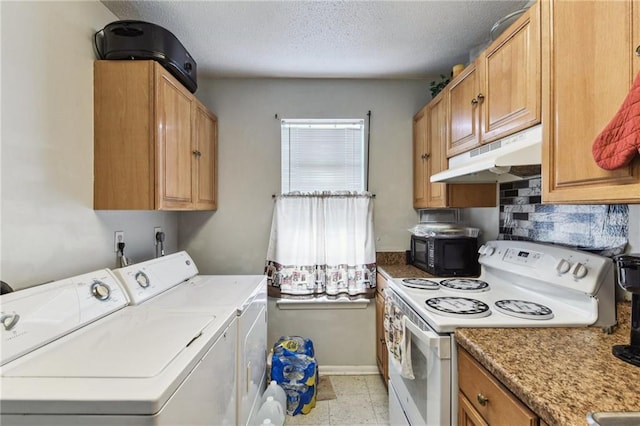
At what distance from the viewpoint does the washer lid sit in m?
0.84

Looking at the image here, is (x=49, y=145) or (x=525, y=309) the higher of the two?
(x=49, y=145)

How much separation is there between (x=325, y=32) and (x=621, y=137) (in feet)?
5.42

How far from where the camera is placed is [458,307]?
4.50ft

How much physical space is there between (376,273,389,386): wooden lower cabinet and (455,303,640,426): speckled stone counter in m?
1.19

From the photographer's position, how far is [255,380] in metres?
1.80

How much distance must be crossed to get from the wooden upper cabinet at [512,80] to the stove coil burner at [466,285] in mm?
841

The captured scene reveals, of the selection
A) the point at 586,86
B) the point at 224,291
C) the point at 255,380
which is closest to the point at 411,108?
the point at 586,86

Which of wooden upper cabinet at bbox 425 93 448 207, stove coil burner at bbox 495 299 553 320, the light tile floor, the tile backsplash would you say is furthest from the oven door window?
wooden upper cabinet at bbox 425 93 448 207

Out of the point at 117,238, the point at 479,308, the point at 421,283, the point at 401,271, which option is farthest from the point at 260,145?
the point at 479,308

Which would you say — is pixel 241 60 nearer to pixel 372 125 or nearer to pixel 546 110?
pixel 372 125

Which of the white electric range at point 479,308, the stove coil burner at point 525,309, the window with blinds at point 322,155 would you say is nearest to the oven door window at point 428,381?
the white electric range at point 479,308

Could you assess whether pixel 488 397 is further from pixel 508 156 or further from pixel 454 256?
pixel 454 256

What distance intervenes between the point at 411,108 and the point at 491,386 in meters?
2.30

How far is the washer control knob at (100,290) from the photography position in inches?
50.9
